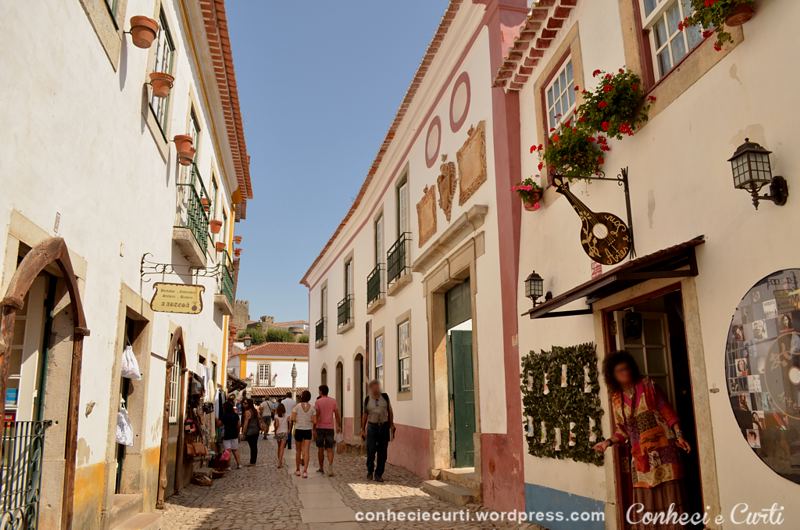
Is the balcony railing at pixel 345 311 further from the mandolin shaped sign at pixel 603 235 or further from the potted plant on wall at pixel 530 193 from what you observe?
the mandolin shaped sign at pixel 603 235

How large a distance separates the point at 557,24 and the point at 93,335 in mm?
5207

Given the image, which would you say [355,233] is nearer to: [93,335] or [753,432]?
[93,335]

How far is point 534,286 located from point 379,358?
8.20 meters

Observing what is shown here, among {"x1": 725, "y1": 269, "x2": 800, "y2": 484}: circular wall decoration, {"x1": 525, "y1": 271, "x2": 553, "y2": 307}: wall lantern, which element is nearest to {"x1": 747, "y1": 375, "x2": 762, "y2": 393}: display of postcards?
{"x1": 725, "y1": 269, "x2": 800, "y2": 484}: circular wall decoration

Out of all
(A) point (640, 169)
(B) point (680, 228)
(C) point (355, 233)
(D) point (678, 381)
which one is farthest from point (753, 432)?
(C) point (355, 233)

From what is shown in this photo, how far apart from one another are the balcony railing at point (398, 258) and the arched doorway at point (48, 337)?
750 centimetres

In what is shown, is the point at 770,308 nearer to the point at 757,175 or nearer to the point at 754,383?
the point at 754,383

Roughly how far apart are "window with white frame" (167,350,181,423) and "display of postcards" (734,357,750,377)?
284 inches

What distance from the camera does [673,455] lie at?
14.3 feet

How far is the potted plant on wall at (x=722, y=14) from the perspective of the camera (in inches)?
144

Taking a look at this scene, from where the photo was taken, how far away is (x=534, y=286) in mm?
6547

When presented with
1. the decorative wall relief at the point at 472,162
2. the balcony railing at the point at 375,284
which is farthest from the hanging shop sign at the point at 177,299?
the balcony railing at the point at 375,284

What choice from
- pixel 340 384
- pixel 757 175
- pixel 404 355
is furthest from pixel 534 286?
pixel 340 384

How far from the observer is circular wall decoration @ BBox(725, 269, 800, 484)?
3354 mm
